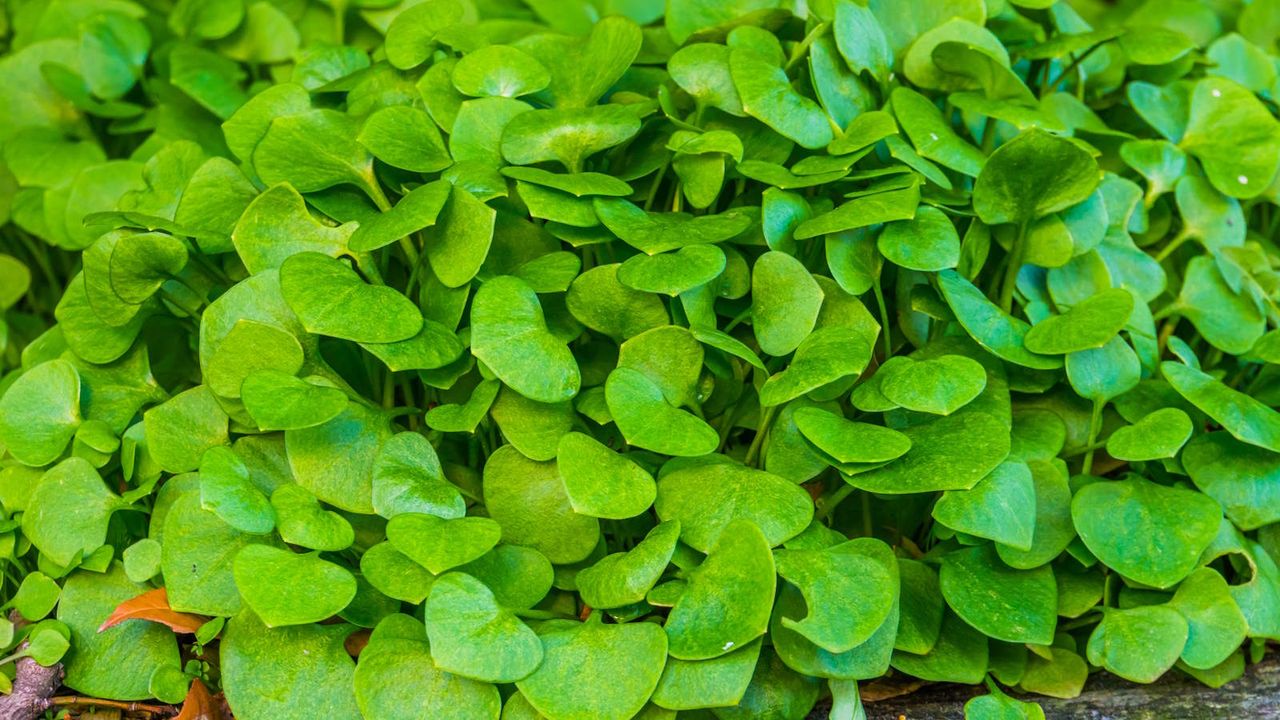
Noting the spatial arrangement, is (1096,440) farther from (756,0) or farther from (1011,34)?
(756,0)

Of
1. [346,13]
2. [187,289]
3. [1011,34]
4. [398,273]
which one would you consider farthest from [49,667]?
[1011,34]

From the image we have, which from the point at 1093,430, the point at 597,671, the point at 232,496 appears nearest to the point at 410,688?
the point at 597,671

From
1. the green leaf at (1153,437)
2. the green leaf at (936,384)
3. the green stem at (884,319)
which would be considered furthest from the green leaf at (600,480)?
the green leaf at (1153,437)

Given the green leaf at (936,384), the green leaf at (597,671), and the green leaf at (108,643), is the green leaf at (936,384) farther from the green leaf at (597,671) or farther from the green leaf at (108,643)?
the green leaf at (108,643)

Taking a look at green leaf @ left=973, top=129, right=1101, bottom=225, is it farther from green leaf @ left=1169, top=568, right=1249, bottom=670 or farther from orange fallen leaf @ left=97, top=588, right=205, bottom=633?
orange fallen leaf @ left=97, top=588, right=205, bottom=633

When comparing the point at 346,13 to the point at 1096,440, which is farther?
the point at 346,13

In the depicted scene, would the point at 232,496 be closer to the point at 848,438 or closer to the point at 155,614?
the point at 155,614
